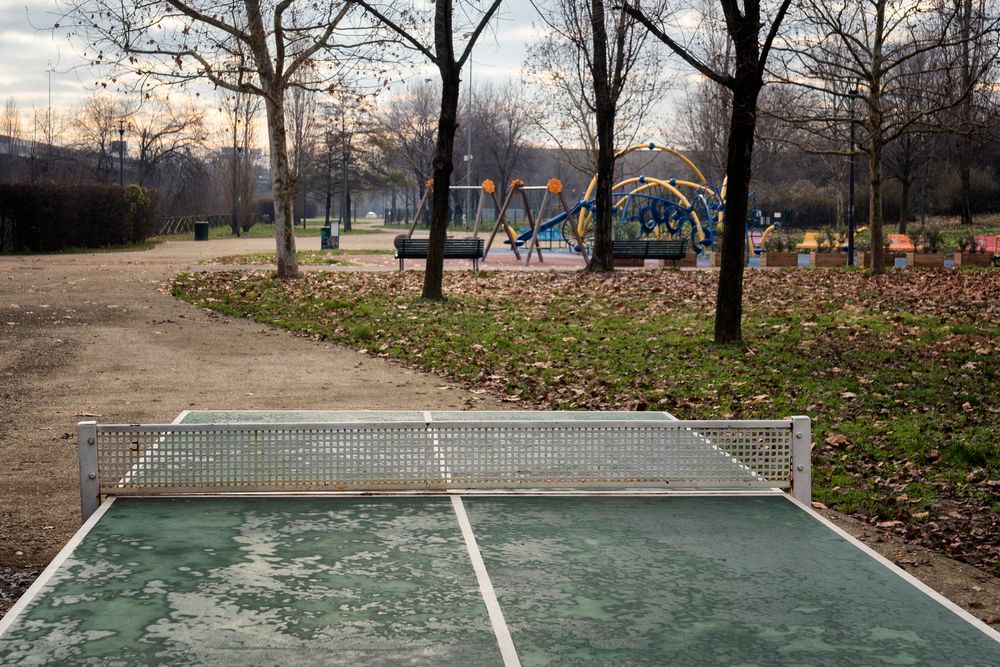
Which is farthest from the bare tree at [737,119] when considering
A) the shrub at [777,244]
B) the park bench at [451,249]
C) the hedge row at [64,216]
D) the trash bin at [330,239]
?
the trash bin at [330,239]

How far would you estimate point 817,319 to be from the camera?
15.6 m

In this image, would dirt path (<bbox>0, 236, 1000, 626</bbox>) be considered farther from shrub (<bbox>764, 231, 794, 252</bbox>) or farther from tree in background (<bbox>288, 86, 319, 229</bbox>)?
tree in background (<bbox>288, 86, 319, 229</bbox>)

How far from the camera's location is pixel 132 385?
11172 mm

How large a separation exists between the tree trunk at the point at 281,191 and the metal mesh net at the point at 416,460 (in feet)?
60.8

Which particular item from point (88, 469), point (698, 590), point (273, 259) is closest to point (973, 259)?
point (273, 259)

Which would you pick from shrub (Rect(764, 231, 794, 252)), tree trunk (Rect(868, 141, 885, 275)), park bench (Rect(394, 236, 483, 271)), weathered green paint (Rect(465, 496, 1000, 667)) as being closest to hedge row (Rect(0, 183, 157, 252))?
park bench (Rect(394, 236, 483, 271))

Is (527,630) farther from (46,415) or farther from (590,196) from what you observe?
(590,196)

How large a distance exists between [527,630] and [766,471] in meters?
2.63

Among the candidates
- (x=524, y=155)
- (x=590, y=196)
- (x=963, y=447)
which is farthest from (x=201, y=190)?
(x=963, y=447)

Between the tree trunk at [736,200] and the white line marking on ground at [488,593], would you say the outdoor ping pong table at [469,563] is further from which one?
the tree trunk at [736,200]

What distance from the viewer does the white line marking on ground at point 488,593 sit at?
3721 mm

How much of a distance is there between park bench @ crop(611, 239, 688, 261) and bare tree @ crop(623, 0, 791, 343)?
14.6m

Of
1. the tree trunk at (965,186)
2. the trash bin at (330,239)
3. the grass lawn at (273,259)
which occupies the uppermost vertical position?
the tree trunk at (965,186)

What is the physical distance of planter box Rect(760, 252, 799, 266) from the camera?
30.8 metres
